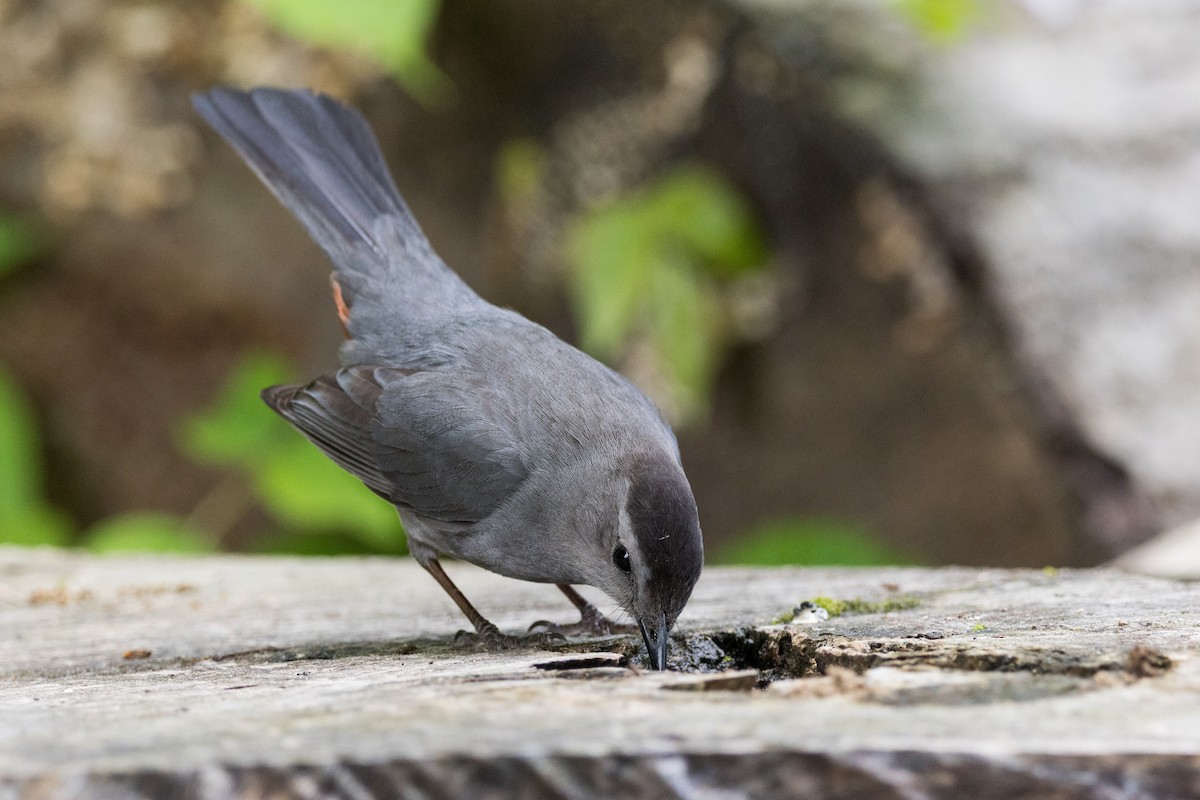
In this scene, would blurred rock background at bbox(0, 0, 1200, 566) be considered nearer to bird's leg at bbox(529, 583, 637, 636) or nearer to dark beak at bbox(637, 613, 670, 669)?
bird's leg at bbox(529, 583, 637, 636)

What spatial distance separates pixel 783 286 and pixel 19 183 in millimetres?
3928

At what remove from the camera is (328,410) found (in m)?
3.67

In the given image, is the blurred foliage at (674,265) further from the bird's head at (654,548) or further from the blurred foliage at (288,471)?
the bird's head at (654,548)

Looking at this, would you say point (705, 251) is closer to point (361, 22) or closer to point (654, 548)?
point (361, 22)

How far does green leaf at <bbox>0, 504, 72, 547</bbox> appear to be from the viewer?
6078 mm

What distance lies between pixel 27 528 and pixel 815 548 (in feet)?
12.3

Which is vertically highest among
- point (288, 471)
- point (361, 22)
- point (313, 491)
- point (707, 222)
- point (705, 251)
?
point (361, 22)

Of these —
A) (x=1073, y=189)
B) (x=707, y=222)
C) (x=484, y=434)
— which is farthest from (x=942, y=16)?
(x=484, y=434)

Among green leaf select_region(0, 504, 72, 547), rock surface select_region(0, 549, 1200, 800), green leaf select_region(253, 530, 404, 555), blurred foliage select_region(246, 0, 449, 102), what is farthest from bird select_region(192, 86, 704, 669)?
green leaf select_region(0, 504, 72, 547)

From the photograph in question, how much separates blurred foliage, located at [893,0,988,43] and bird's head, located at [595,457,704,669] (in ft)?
11.3

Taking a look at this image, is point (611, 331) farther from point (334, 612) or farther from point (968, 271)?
point (334, 612)

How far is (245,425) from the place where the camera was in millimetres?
5816

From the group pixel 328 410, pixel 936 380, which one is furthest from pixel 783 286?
pixel 328 410

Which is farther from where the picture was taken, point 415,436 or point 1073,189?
point 1073,189
